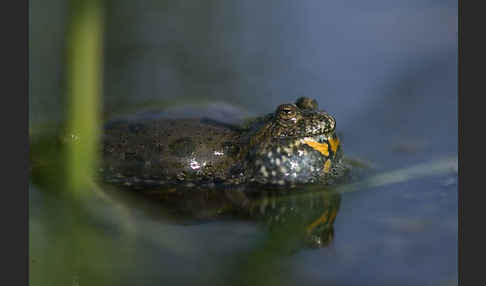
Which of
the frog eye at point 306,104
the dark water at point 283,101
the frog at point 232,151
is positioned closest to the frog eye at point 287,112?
the frog at point 232,151

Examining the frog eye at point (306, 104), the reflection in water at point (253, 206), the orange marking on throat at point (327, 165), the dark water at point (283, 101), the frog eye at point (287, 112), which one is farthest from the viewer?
the frog eye at point (306, 104)

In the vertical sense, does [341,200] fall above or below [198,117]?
below

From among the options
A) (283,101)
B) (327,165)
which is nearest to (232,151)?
(327,165)

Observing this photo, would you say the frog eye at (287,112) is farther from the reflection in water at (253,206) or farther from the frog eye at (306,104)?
the reflection in water at (253,206)

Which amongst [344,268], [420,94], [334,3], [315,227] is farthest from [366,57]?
[344,268]

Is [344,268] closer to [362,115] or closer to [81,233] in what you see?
[81,233]

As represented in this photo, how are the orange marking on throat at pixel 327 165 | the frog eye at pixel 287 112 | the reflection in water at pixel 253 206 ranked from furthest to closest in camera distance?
the orange marking on throat at pixel 327 165 → the frog eye at pixel 287 112 → the reflection in water at pixel 253 206

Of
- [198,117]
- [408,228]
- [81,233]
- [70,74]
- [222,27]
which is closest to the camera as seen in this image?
[70,74]

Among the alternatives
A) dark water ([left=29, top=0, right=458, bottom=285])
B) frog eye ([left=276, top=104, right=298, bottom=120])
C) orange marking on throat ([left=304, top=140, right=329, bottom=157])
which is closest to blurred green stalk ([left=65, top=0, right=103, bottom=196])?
dark water ([left=29, top=0, right=458, bottom=285])
